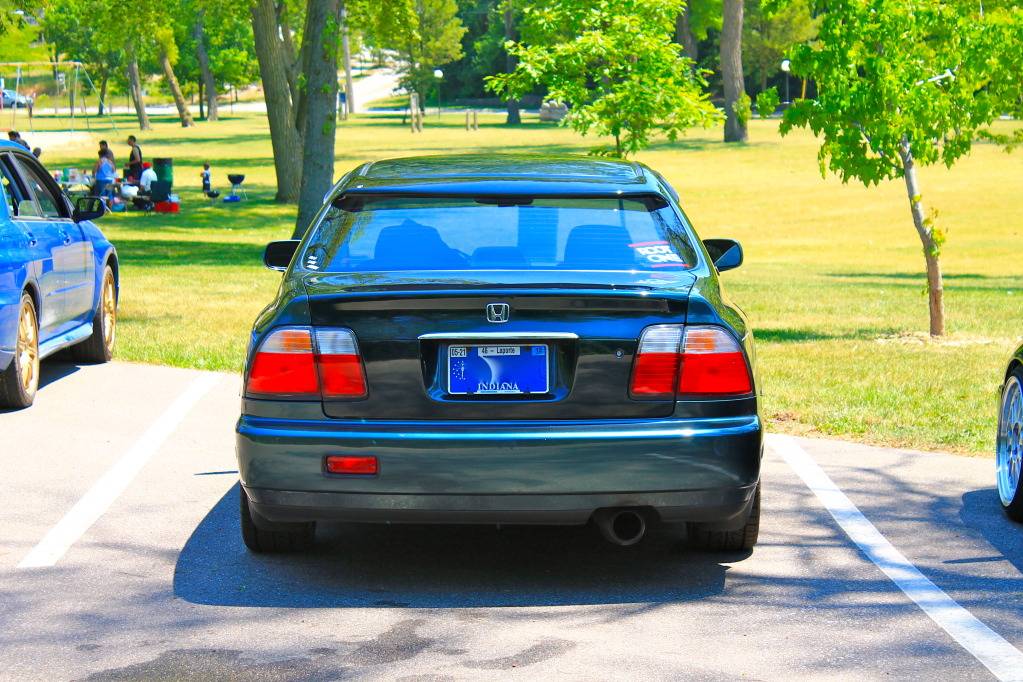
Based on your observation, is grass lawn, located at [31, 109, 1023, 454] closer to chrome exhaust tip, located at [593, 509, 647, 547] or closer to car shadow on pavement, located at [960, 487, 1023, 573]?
car shadow on pavement, located at [960, 487, 1023, 573]

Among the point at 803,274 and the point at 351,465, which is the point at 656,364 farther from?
the point at 803,274

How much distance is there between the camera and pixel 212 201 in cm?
3728

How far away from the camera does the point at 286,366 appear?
17.2ft

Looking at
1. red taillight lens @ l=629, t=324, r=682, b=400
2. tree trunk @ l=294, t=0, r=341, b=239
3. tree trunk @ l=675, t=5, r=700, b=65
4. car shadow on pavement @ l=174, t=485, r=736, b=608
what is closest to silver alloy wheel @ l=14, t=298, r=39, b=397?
car shadow on pavement @ l=174, t=485, r=736, b=608

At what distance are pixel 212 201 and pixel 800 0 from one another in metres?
25.0

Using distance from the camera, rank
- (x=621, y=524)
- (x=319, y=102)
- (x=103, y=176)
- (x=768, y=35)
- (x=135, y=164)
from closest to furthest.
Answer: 1. (x=621, y=524)
2. (x=319, y=102)
3. (x=103, y=176)
4. (x=135, y=164)
5. (x=768, y=35)

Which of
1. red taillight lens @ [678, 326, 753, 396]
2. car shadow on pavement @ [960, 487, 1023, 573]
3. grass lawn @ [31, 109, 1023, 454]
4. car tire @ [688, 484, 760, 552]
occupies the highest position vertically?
red taillight lens @ [678, 326, 753, 396]

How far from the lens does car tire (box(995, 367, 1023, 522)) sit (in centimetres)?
655

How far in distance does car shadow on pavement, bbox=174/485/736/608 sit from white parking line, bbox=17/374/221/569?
1.70ft

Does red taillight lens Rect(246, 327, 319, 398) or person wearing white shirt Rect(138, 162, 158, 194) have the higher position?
red taillight lens Rect(246, 327, 319, 398)

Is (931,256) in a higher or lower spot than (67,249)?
lower

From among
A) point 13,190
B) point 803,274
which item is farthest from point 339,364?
point 803,274

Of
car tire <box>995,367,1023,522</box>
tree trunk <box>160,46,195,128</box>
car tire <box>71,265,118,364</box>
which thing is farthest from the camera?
tree trunk <box>160,46,195,128</box>

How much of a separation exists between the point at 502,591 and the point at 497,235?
54.0 inches
